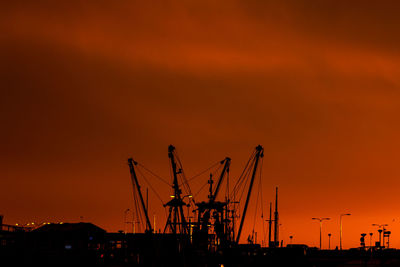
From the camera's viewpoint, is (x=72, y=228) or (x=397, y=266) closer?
(x=72, y=228)

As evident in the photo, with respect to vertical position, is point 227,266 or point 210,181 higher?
point 210,181

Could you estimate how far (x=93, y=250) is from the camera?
375 ft

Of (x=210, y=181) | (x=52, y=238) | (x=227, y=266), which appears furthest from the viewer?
(x=210, y=181)

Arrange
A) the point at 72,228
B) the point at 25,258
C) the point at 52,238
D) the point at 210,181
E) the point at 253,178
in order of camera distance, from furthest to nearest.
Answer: the point at 210,181 < the point at 253,178 < the point at 72,228 < the point at 52,238 < the point at 25,258

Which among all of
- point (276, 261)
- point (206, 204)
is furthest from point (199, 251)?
point (206, 204)

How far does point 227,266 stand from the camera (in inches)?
4894

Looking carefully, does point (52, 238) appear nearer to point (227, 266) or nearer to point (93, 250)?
point (93, 250)

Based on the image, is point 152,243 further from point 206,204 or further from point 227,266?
point 206,204

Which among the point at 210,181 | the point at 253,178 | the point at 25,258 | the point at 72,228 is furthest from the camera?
the point at 210,181

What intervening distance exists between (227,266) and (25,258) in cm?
4248

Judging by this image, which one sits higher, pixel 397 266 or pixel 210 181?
pixel 210 181

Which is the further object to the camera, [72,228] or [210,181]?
[210,181]

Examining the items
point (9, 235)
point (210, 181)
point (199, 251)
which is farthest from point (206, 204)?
point (9, 235)

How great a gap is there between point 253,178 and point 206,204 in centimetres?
1391
